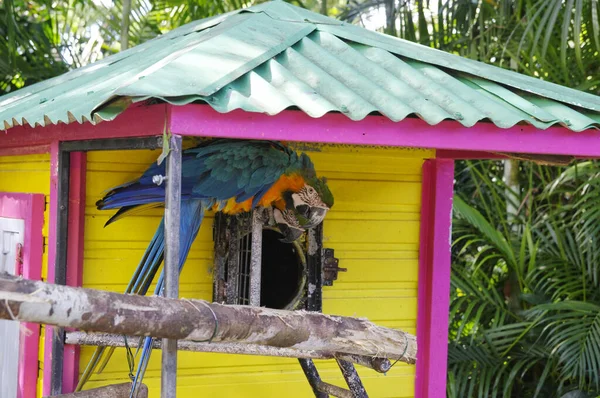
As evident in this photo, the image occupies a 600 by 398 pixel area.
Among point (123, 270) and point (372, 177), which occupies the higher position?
point (372, 177)

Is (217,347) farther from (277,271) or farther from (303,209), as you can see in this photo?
(277,271)

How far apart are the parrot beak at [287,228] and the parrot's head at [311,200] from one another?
0.07 m

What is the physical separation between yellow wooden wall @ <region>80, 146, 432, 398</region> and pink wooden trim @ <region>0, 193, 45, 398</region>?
344 mm

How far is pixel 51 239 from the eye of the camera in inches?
141

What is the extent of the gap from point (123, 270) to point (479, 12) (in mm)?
3755

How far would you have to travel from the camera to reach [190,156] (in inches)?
129

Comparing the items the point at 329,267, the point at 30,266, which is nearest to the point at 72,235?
the point at 30,266

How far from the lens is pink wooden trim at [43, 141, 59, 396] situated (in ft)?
11.7

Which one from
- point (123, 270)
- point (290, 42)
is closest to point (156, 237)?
point (123, 270)

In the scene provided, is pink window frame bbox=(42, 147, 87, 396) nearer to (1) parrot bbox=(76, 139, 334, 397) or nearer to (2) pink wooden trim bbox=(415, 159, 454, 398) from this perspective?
(1) parrot bbox=(76, 139, 334, 397)

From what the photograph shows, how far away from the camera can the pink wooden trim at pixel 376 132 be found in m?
2.58

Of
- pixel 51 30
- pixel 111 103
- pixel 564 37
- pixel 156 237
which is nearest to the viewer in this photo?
pixel 111 103

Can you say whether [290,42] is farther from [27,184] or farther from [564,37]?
[564,37]

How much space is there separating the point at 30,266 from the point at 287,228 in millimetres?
1238
